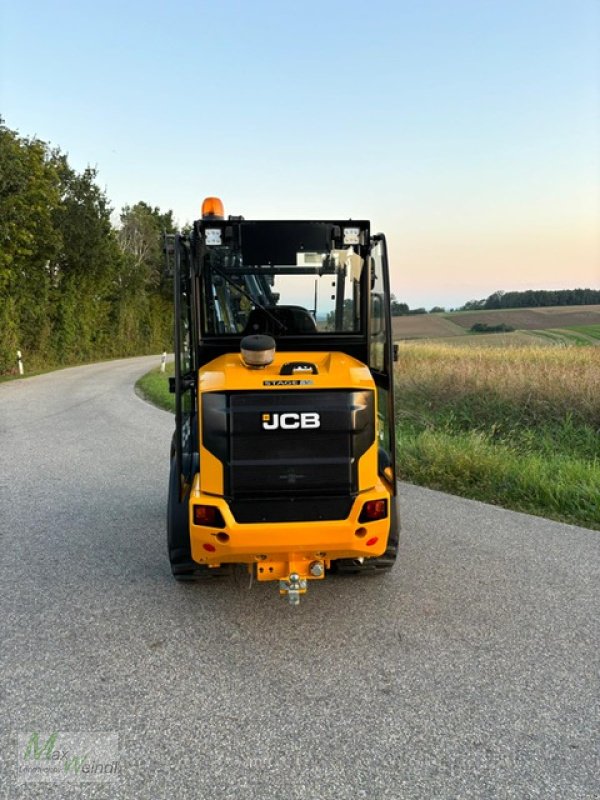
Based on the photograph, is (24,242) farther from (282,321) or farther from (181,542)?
(181,542)

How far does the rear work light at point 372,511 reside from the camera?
311 centimetres

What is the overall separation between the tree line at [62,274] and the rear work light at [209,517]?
14.5 metres

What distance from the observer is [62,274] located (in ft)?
81.5

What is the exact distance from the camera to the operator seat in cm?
384

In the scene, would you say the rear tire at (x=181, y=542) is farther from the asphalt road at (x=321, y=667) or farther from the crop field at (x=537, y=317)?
the crop field at (x=537, y=317)

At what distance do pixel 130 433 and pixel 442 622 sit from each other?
6.89 metres

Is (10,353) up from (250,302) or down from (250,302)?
down

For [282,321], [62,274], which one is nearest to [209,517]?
[282,321]

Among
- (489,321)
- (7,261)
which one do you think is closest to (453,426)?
(7,261)

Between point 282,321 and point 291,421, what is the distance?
1.00 metres

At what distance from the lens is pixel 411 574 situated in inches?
155

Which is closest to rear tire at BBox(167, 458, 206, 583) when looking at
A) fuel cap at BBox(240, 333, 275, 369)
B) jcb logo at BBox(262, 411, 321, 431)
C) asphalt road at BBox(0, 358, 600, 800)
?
asphalt road at BBox(0, 358, 600, 800)

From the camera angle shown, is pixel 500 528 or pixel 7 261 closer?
pixel 500 528

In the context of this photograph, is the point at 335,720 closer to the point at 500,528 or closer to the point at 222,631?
the point at 222,631
